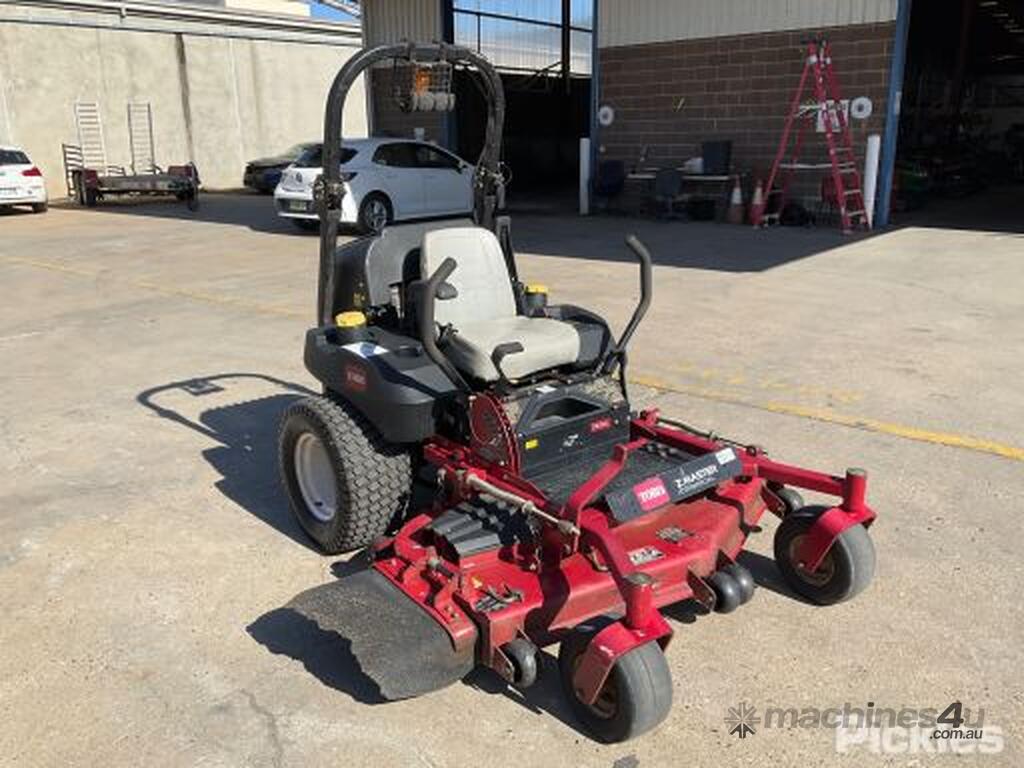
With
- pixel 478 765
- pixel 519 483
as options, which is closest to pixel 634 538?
pixel 519 483

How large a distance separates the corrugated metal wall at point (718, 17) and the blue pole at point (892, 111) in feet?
0.61

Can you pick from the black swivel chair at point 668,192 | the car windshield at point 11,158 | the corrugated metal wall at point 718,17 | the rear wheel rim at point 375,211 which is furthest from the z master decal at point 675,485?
the car windshield at point 11,158

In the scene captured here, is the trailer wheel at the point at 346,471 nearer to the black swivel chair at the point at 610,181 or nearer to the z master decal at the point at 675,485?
the z master decal at the point at 675,485

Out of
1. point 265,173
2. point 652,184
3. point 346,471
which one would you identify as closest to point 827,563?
point 346,471

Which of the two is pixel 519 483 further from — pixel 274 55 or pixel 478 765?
pixel 274 55

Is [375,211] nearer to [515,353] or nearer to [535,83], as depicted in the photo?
[515,353]

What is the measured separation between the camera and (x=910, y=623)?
3271 millimetres

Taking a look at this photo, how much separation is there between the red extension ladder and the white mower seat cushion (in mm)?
10979

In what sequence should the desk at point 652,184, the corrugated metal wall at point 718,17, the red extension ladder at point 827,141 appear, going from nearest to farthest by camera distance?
the red extension ladder at point 827,141 < the corrugated metal wall at point 718,17 < the desk at point 652,184

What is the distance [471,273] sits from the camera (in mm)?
4016

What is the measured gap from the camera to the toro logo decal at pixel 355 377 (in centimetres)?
368

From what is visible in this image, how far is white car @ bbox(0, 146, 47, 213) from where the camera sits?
19.1 metres

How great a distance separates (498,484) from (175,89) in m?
26.4

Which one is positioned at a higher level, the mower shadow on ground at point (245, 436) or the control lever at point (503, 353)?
the control lever at point (503, 353)
